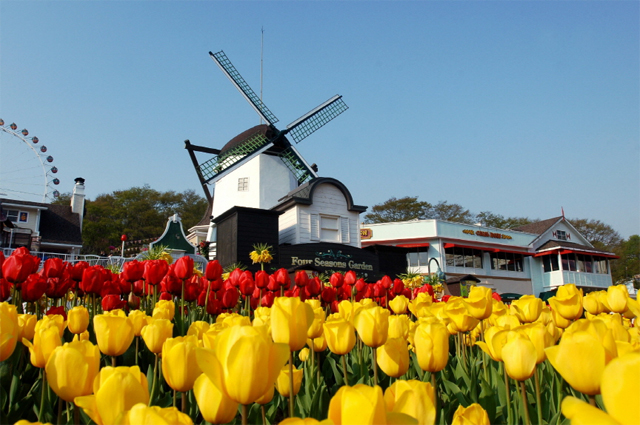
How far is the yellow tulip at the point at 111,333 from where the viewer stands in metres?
1.71

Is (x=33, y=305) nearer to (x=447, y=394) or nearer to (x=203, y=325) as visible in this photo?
(x=203, y=325)

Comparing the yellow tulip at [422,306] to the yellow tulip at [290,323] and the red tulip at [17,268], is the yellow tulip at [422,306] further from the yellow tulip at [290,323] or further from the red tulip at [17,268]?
the red tulip at [17,268]

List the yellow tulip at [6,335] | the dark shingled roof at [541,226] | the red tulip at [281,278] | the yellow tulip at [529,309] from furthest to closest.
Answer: the dark shingled roof at [541,226]
the red tulip at [281,278]
the yellow tulip at [529,309]
the yellow tulip at [6,335]

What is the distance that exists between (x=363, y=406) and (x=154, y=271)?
10.1ft

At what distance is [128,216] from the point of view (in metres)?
43.6

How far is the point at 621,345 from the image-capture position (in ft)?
4.56

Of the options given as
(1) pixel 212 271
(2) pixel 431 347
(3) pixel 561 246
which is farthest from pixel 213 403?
(3) pixel 561 246

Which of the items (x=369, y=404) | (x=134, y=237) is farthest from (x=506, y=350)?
(x=134, y=237)

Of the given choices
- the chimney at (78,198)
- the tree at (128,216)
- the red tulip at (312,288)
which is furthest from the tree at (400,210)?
the red tulip at (312,288)

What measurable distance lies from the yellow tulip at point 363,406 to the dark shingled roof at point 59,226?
34.8 meters

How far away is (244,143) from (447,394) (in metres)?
23.2

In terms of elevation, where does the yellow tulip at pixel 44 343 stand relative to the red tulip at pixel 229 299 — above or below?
below

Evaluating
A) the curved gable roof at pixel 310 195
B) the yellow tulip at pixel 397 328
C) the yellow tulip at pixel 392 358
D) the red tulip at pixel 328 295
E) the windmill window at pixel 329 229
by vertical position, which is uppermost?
the curved gable roof at pixel 310 195

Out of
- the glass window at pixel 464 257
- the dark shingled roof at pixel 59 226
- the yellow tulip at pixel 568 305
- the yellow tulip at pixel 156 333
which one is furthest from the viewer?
the glass window at pixel 464 257
